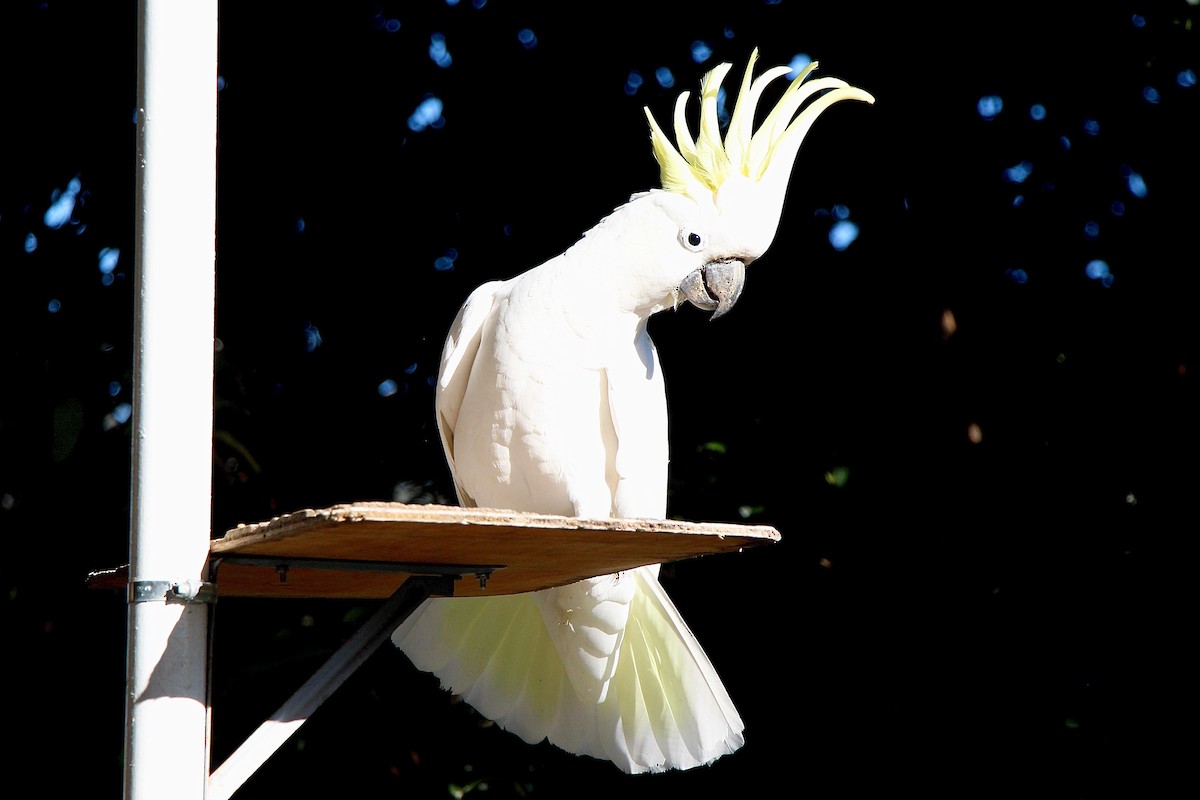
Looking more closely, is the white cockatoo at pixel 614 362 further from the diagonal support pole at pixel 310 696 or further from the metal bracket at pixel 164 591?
the metal bracket at pixel 164 591

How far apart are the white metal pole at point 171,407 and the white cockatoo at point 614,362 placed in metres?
0.72

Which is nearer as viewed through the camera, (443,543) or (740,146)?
(443,543)

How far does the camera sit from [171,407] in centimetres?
123

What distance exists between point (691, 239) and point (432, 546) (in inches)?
30.1

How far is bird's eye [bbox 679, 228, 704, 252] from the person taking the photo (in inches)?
76.1

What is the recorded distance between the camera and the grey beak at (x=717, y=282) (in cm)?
196

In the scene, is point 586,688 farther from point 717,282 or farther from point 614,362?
point 717,282

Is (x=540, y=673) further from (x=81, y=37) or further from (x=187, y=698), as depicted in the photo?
(x=81, y=37)

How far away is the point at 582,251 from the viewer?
196cm

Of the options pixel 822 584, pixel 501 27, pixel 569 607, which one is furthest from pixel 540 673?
pixel 501 27

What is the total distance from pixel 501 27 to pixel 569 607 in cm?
154

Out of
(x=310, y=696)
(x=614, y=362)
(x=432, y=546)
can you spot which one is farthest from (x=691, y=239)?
(x=310, y=696)

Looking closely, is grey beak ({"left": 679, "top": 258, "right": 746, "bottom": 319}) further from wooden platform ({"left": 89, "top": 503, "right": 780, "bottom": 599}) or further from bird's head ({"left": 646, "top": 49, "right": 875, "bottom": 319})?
wooden platform ({"left": 89, "top": 503, "right": 780, "bottom": 599})

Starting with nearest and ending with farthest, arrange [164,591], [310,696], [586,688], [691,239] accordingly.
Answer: [164,591] → [310,696] → [691,239] → [586,688]
